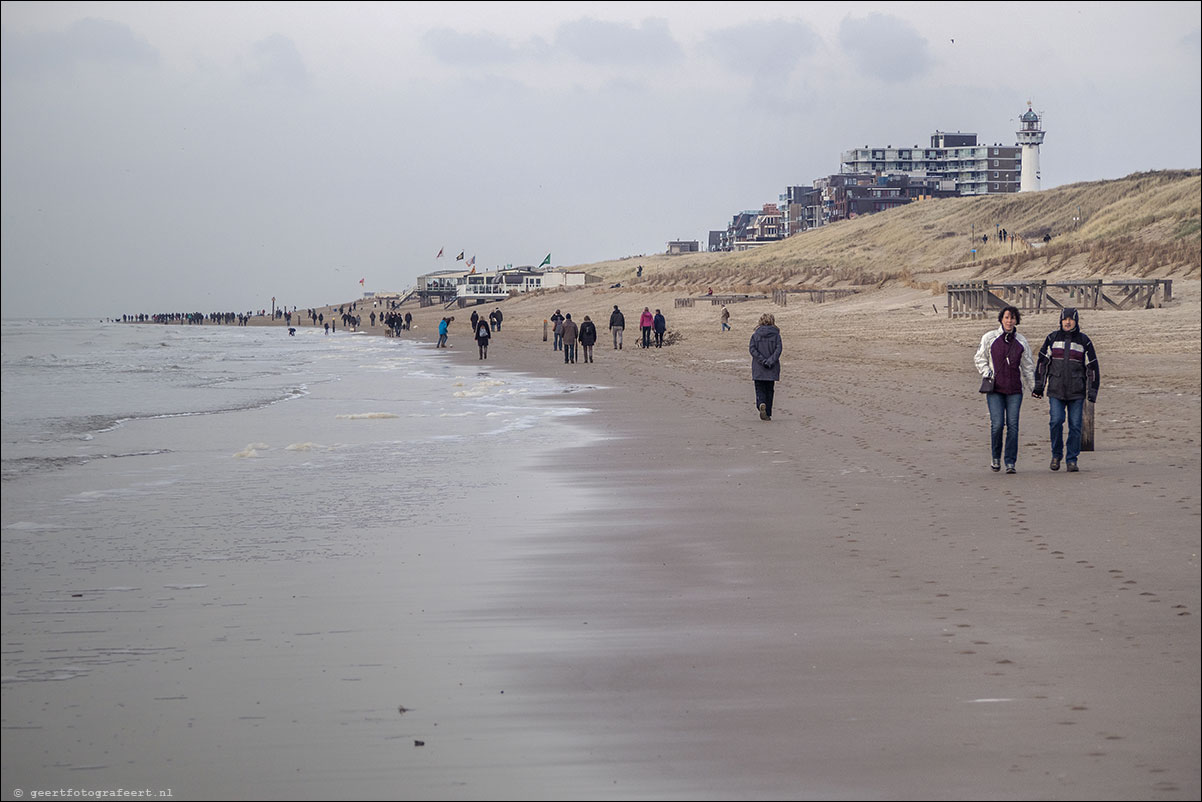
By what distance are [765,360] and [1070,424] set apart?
20.8 feet

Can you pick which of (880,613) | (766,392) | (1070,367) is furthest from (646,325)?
(880,613)

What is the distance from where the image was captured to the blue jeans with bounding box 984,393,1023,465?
1143 cm

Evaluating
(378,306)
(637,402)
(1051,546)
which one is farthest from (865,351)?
(378,306)

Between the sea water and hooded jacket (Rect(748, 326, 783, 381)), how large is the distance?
2684 millimetres

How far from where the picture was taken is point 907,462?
1248cm

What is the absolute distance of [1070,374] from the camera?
1103cm

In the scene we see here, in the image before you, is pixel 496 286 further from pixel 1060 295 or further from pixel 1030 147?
pixel 1060 295

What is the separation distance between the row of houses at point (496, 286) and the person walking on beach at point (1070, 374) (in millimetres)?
129285

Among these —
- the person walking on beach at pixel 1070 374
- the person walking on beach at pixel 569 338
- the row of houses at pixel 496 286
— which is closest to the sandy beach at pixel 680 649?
the person walking on beach at pixel 1070 374

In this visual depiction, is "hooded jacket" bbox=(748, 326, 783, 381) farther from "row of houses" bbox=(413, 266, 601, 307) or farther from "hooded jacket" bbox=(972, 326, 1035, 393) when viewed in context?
"row of houses" bbox=(413, 266, 601, 307)

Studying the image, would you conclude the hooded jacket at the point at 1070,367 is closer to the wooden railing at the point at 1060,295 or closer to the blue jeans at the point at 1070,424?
the blue jeans at the point at 1070,424

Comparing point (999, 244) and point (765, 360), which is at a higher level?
point (999, 244)

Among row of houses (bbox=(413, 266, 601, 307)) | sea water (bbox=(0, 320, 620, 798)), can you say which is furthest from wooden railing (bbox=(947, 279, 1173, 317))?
row of houses (bbox=(413, 266, 601, 307))

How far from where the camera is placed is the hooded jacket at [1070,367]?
1102cm
